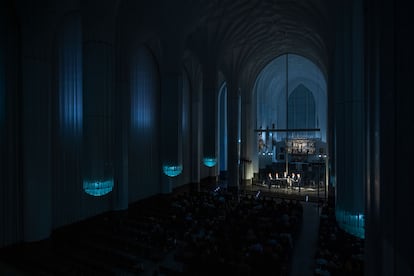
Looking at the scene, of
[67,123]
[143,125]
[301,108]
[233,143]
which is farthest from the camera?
[301,108]

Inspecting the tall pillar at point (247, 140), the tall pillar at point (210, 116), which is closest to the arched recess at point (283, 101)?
the tall pillar at point (247, 140)

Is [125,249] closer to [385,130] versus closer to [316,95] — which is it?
[385,130]

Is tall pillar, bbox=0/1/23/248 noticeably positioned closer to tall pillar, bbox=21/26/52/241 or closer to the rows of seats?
tall pillar, bbox=21/26/52/241

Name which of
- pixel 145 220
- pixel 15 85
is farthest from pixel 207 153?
pixel 15 85

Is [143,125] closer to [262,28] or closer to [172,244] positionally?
[172,244]

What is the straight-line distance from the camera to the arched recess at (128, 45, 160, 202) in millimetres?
15430

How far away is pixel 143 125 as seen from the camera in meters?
16.2

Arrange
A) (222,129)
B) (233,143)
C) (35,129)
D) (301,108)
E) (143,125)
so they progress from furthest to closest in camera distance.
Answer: (301,108) < (222,129) < (233,143) < (143,125) < (35,129)

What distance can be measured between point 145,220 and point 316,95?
93.9 ft

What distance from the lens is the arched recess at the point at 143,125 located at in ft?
50.6

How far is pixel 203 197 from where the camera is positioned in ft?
51.5

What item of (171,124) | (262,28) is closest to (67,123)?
(171,124)

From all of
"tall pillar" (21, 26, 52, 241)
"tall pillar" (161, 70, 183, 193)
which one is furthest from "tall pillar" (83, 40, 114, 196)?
"tall pillar" (161, 70, 183, 193)

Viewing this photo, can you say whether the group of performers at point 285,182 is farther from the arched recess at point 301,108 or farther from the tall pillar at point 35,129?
the tall pillar at point 35,129
